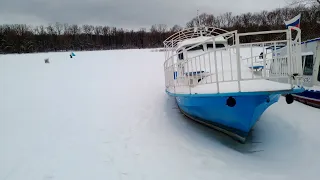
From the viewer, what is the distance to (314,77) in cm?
843

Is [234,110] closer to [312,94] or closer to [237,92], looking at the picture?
[237,92]

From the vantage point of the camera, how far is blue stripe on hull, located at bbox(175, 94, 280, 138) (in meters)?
4.37

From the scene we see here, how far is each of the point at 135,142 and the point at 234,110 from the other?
7.03ft

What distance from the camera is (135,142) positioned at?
4926 mm

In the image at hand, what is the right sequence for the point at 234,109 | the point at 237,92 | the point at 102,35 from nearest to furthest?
the point at 237,92 → the point at 234,109 → the point at 102,35

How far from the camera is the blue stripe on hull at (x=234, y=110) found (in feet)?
14.3

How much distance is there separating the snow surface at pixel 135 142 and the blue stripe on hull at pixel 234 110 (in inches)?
16.8

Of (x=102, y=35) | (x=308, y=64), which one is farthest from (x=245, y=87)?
(x=102, y=35)

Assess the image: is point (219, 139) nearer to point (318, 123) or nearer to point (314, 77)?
point (318, 123)

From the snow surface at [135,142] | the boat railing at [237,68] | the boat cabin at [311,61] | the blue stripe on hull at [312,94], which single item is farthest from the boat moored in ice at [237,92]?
A: the boat cabin at [311,61]

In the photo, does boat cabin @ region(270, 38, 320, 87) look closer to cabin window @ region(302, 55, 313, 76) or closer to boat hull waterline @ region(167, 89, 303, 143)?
cabin window @ region(302, 55, 313, 76)

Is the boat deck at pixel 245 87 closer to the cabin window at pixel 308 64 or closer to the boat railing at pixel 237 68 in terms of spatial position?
the boat railing at pixel 237 68

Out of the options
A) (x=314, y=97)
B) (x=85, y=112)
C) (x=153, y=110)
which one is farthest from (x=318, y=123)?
A: (x=85, y=112)

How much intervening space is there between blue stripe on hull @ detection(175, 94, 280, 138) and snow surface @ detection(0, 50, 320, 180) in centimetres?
43
